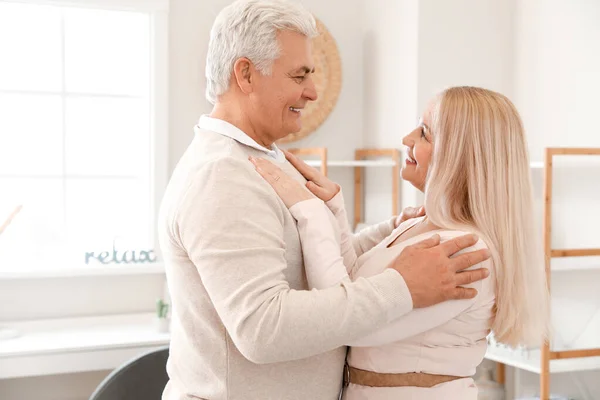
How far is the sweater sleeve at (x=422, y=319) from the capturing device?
149cm

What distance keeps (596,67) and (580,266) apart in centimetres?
86

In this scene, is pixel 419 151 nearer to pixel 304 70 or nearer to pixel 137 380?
pixel 304 70

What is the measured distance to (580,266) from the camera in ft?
10.1

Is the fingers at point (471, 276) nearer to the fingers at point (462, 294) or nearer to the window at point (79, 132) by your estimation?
the fingers at point (462, 294)

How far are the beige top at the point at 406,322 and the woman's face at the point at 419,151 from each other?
5.5 inches

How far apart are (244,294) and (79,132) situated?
271 centimetres

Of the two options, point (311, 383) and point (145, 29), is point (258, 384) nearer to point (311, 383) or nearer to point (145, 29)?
point (311, 383)

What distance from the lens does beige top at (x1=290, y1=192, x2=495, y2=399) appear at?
147 centimetres

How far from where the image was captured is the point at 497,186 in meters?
1.54

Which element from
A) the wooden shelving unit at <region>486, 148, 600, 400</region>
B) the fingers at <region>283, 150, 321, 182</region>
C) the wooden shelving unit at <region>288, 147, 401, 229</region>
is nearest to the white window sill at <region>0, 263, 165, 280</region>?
the wooden shelving unit at <region>288, 147, 401, 229</region>

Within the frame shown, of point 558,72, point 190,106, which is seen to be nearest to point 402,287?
point 558,72

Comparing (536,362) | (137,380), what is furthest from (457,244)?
(536,362)

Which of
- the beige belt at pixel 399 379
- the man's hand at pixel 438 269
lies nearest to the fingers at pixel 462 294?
the man's hand at pixel 438 269

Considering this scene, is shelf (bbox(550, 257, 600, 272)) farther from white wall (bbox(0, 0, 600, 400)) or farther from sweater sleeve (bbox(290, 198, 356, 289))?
sweater sleeve (bbox(290, 198, 356, 289))
